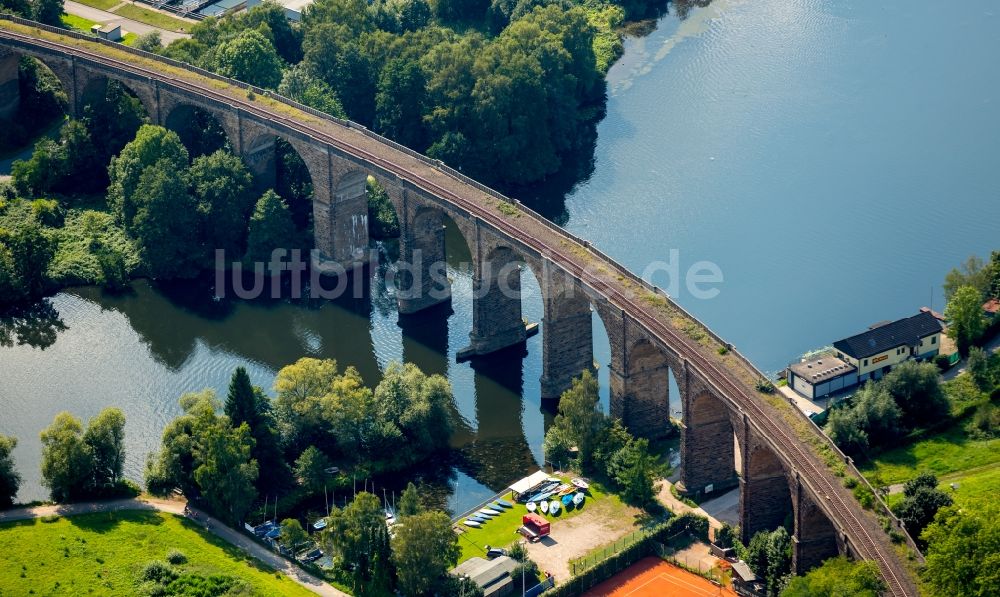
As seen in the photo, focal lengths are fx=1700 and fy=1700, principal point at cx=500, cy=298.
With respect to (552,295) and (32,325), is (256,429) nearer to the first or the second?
(552,295)

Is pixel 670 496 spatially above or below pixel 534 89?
below

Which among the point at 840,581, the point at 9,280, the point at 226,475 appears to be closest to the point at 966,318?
the point at 840,581

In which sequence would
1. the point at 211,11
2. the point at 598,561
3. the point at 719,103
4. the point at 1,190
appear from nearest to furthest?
the point at 598,561
the point at 1,190
the point at 719,103
the point at 211,11

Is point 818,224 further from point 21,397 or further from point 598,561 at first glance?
point 21,397

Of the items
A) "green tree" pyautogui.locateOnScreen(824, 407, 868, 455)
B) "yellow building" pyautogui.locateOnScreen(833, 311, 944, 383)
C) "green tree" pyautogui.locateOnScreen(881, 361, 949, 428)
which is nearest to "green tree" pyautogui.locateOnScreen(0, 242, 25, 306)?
"yellow building" pyautogui.locateOnScreen(833, 311, 944, 383)

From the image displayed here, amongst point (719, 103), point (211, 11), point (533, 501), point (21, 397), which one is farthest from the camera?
point (211, 11)

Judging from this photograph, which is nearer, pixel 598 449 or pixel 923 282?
pixel 598 449

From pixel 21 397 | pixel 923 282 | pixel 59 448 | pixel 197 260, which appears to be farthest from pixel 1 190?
pixel 923 282
